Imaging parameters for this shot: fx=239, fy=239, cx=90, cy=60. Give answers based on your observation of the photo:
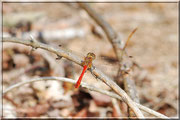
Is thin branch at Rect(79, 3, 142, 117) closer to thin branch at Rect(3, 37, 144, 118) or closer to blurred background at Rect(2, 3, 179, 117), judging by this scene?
blurred background at Rect(2, 3, 179, 117)

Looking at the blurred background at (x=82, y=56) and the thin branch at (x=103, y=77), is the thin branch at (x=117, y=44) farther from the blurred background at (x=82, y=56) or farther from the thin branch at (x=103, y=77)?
the thin branch at (x=103, y=77)

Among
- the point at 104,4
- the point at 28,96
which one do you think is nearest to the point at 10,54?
the point at 28,96

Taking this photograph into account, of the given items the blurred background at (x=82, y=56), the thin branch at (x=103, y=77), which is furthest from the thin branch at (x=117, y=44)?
the thin branch at (x=103, y=77)

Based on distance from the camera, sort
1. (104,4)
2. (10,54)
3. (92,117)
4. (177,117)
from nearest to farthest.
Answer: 1. (177,117)
2. (92,117)
3. (10,54)
4. (104,4)

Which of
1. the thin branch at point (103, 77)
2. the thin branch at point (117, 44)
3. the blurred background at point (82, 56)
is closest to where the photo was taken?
the thin branch at point (103, 77)

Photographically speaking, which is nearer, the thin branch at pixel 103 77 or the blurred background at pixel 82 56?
the thin branch at pixel 103 77

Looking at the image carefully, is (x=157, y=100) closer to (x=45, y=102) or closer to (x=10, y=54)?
(x=45, y=102)

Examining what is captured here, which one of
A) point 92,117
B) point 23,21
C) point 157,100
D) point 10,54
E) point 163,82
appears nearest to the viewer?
point 92,117

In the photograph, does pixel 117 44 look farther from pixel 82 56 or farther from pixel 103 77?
pixel 103 77
